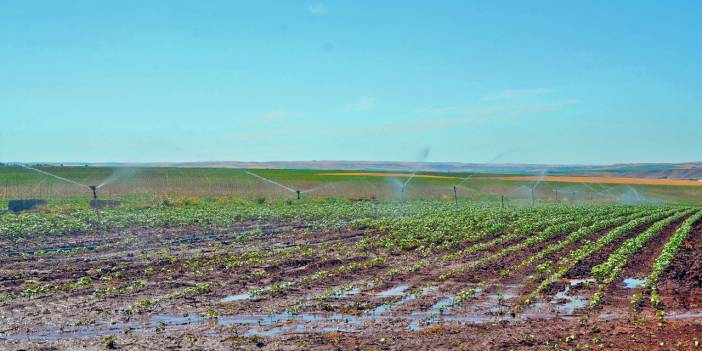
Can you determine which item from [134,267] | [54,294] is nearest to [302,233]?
[134,267]

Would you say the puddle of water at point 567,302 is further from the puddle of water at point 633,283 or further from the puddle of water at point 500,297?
the puddle of water at point 633,283

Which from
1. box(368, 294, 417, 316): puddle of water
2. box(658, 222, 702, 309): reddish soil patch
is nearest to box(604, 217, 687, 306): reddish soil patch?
box(658, 222, 702, 309): reddish soil patch

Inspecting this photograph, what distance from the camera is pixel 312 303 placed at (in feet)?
45.6

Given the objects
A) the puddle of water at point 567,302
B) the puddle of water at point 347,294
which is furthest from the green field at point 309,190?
the puddle of water at point 567,302

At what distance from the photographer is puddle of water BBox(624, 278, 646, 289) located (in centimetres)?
1603

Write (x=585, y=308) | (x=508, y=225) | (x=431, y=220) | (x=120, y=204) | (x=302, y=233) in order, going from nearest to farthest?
(x=585, y=308)
(x=302, y=233)
(x=508, y=225)
(x=431, y=220)
(x=120, y=204)

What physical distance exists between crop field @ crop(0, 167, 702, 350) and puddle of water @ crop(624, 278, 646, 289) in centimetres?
11

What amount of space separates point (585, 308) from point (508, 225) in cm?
1845

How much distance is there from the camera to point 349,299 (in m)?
14.3

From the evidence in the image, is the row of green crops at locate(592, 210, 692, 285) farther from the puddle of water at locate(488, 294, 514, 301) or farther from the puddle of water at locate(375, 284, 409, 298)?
the puddle of water at locate(375, 284, 409, 298)

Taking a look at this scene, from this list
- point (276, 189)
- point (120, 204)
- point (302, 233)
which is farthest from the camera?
point (276, 189)

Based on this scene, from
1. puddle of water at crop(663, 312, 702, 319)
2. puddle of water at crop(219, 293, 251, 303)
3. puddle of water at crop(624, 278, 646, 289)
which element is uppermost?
puddle of water at crop(663, 312, 702, 319)

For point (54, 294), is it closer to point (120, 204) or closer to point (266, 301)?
point (266, 301)

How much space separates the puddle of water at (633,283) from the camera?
16031 mm
